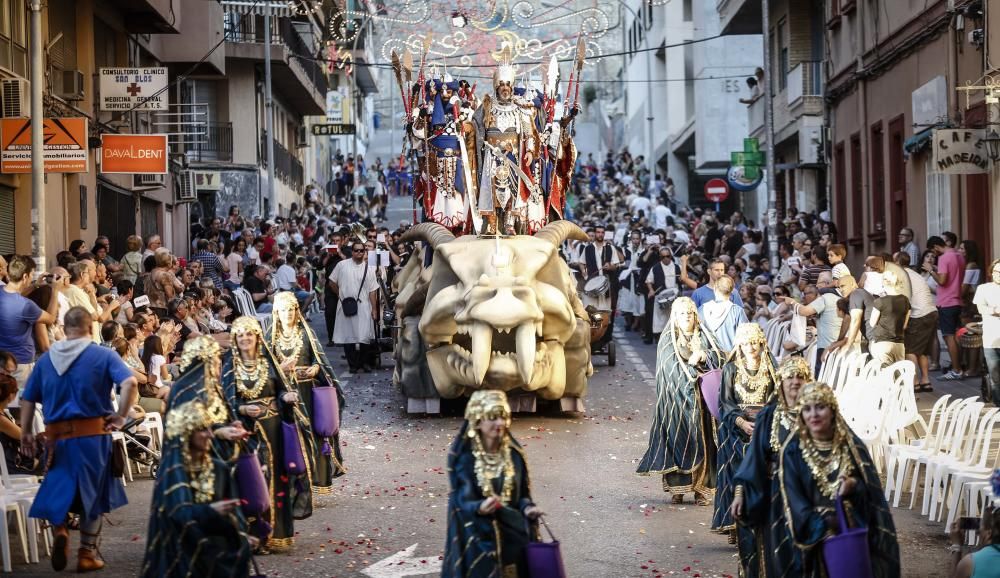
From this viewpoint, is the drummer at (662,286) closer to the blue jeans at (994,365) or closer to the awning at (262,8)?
the blue jeans at (994,365)

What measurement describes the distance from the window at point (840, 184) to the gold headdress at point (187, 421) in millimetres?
26576

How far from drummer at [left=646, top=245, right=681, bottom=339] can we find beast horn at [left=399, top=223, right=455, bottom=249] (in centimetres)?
875

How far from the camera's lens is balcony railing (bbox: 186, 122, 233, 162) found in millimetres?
45875

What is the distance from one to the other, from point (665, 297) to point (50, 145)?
10.4m

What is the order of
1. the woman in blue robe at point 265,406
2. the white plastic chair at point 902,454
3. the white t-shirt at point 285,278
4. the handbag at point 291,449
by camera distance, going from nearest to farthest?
the woman in blue robe at point 265,406 < the handbag at point 291,449 < the white plastic chair at point 902,454 < the white t-shirt at point 285,278

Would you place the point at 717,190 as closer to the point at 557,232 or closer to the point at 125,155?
the point at 125,155

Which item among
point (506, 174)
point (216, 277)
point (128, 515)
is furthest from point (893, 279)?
point (216, 277)

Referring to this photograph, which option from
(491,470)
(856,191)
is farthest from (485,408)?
(856,191)

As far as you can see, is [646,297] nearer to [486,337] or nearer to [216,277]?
[216,277]

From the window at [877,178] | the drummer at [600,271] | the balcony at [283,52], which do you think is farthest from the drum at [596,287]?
the balcony at [283,52]

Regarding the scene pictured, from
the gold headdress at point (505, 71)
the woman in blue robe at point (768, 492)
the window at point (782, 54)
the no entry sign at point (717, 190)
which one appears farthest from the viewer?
the no entry sign at point (717, 190)

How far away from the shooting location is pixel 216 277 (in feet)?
88.1

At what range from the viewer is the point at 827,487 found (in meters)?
8.63

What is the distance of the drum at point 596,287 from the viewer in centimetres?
2438
